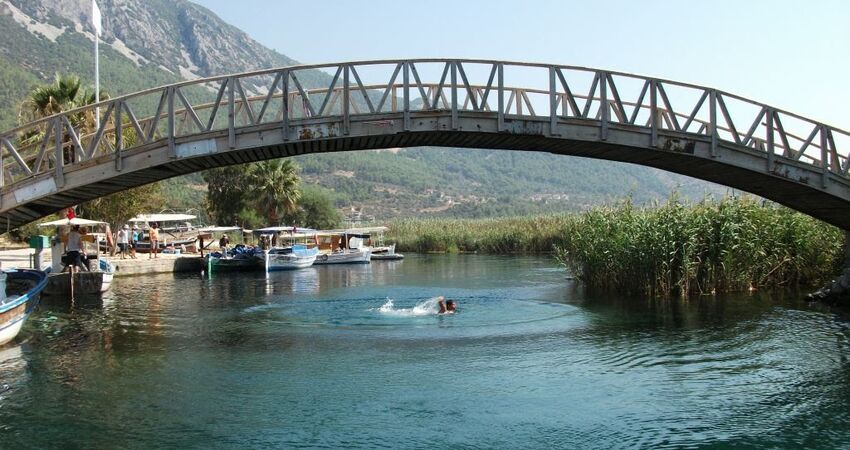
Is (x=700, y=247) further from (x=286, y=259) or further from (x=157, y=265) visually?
(x=286, y=259)

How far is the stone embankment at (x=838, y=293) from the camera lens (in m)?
29.5

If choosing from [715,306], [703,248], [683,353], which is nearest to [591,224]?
[703,248]

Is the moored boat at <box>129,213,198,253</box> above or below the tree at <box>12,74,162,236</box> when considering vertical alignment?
below

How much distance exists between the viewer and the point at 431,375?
18828 mm

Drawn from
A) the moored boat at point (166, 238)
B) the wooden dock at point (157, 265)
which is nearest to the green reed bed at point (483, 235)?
the moored boat at point (166, 238)

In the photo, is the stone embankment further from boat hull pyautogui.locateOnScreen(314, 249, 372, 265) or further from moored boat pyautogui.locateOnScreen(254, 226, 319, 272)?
boat hull pyautogui.locateOnScreen(314, 249, 372, 265)

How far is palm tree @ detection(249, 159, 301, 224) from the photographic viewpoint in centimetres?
7544

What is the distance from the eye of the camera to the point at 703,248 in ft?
106

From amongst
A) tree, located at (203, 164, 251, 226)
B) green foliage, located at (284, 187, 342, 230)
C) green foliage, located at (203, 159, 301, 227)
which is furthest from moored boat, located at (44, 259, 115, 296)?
green foliage, located at (284, 187, 342, 230)

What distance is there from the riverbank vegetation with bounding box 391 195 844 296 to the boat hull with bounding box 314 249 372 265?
3057 centimetres

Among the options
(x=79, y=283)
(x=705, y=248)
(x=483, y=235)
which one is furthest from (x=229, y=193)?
(x=705, y=248)

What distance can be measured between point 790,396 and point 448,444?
7929 millimetres

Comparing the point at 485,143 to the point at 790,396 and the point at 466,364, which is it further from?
the point at 790,396

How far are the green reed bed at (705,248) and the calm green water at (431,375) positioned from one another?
75.5 inches
